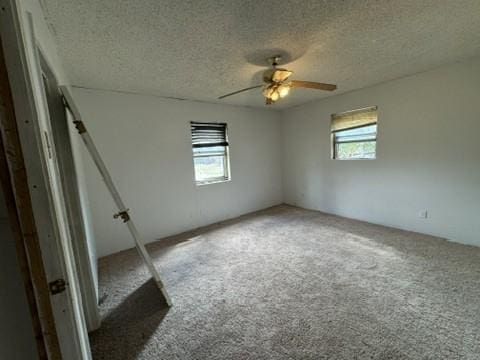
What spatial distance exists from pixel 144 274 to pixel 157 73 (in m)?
2.31

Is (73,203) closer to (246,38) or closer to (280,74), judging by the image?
(246,38)

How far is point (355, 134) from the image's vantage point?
3.62 metres

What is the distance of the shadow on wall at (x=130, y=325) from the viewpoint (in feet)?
4.75

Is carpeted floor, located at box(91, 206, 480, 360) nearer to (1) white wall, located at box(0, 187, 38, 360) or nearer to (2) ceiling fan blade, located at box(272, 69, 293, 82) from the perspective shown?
(1) white wall, located at box(0, 187, 38, 360)

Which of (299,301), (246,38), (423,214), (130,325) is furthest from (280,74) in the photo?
(423,214)

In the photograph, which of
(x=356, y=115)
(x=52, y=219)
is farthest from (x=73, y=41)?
(x=356, y=115)

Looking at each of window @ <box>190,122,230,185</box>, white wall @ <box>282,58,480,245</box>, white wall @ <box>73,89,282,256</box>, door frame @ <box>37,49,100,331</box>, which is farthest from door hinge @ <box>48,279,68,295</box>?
white wall @ <box>282,58,480,245</box>

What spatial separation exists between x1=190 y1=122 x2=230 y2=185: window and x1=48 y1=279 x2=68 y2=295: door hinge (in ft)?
9.77

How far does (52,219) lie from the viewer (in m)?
0.69

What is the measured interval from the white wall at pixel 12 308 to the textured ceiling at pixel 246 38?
1.47 meters

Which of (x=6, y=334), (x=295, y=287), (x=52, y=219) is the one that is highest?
(x=52, y=219)

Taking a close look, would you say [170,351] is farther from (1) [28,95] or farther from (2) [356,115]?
(2) [356,115]

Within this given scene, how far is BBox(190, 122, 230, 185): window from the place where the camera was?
12.1 feet

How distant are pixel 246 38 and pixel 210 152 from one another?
233cm
